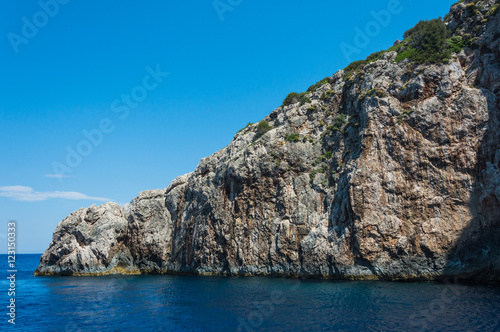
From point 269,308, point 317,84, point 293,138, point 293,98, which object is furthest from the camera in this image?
point 317,84

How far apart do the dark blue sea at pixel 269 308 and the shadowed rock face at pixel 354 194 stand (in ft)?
14.9

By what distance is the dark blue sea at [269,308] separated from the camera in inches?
953

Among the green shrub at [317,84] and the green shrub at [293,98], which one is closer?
the green shrub at [293,98]

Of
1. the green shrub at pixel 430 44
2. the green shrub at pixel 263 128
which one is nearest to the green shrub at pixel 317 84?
the green shrub at pixel 263 128

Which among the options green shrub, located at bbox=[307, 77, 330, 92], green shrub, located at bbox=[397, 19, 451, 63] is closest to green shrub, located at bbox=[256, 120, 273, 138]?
green shrub, located at bbox=[307, 77, 330, 92]

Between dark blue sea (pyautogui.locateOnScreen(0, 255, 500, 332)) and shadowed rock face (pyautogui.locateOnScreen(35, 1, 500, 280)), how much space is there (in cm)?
455

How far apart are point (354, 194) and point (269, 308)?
19914 mm

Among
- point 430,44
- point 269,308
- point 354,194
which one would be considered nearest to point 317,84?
point 430,44

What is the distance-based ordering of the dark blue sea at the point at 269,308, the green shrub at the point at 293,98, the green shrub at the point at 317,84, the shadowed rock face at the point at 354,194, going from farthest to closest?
the green shrub at the point at 317,84 → the green shrub at the point at 293,98 → the shadowed rock face at the point at 354,194 → the dark blue sea at the point at 269,308

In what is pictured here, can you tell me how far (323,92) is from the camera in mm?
58844

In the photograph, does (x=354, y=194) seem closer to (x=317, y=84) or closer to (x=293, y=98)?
(x=293, y=98)

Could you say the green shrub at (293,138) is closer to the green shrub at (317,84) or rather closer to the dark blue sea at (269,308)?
the green shrub at (317,84)

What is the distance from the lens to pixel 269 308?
29594mm

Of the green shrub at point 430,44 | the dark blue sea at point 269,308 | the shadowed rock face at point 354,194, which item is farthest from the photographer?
the green shrub at point 430,44
